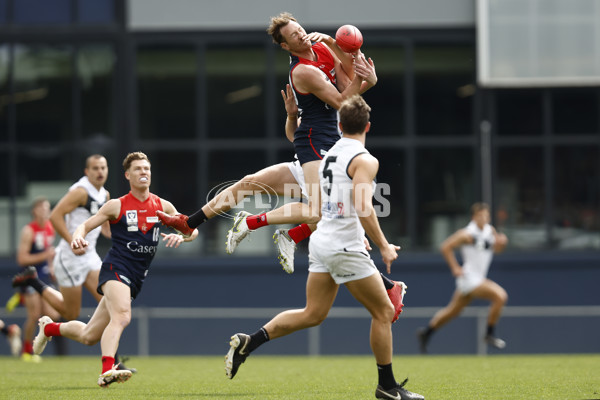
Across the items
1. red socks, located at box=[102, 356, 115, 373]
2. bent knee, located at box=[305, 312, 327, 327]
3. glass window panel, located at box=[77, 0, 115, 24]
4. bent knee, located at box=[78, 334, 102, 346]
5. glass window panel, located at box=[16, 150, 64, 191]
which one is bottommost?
red socks, located at box=[102, 356, 115, 373]

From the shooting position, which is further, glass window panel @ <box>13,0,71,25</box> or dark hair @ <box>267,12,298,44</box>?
glass window panel @ <box>13,0,71,25</box>

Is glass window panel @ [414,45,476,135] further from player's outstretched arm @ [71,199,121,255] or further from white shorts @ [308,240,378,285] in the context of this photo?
white shorts @ [308,240,378,285]

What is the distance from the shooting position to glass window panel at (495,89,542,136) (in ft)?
61.5

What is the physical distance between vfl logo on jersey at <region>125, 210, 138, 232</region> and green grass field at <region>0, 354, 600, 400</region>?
1423mm

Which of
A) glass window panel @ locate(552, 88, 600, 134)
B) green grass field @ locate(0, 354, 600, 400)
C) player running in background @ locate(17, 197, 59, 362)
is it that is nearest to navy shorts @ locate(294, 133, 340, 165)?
green grass field @ locate(0, 354, 600, 400)

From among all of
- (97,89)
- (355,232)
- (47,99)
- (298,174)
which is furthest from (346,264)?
(47,99)

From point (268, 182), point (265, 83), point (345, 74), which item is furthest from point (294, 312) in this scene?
point (265, 83)

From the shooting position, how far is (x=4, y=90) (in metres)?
18.7

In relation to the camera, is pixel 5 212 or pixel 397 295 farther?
pixel 5 212

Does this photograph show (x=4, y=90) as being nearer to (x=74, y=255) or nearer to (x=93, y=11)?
(x=93, y=11)

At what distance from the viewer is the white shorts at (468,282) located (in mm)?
16359

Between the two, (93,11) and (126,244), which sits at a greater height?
(93,11)

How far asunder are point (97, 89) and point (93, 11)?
1.42 metres

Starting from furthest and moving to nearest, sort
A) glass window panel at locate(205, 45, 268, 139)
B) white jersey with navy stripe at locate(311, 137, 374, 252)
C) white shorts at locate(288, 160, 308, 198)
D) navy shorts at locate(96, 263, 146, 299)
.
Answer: glass window panel at locate(205, 45, 268, 139) < white shorts at locate(288, 160, 308, 198) < navy shorts at locate(96, 263, 146, 299) < white jersey with navy stripe at locate(311, 137, 374, 252)
